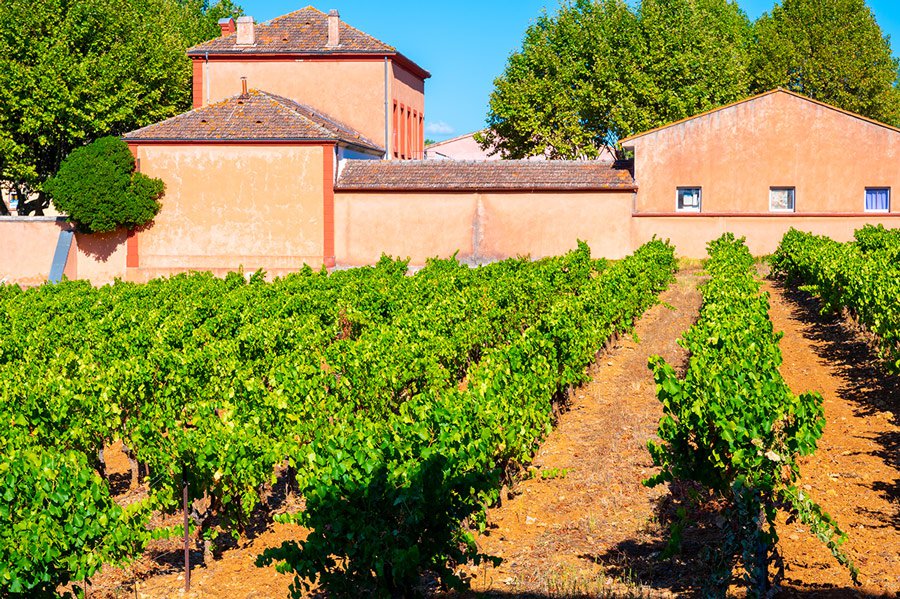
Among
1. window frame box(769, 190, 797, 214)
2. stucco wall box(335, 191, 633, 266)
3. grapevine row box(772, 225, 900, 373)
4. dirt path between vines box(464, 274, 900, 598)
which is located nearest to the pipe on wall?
stucco wall box(335, 191, 633, 266)

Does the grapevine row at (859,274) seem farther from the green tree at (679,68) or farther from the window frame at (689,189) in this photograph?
the green tree at (679,68)

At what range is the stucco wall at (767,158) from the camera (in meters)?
33.0

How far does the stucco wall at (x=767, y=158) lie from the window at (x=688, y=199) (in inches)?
11.1

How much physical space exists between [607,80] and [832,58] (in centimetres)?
1539

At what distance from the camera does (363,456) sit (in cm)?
761

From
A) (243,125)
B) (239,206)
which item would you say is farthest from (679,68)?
(239,206)

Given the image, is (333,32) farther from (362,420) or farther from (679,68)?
(362,420)

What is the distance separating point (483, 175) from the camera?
1369 inches

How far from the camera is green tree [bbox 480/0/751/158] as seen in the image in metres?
44.8

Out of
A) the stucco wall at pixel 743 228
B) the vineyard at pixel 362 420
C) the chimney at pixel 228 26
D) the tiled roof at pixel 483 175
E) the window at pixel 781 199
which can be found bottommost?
the vineyard at pixel 362 420

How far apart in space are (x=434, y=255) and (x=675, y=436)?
26.2 meters

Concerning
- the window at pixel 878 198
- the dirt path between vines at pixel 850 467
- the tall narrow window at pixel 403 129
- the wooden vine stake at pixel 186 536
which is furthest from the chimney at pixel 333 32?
the wooden vine stake at pixel 186 536

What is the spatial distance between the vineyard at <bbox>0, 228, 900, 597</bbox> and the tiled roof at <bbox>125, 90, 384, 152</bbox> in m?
13.8

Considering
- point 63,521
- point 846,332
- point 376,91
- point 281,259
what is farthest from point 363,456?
point 376,91
